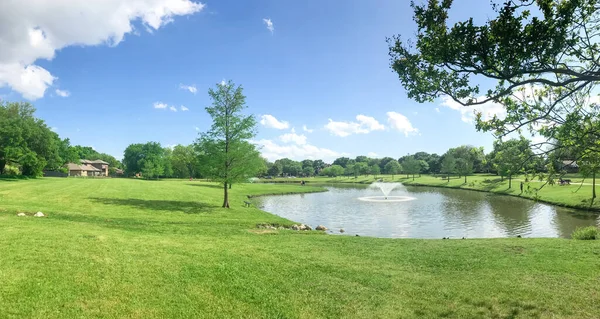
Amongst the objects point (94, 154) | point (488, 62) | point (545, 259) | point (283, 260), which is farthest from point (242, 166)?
point (94, 154)

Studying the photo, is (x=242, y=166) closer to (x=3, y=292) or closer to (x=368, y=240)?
(x=368, y=240)

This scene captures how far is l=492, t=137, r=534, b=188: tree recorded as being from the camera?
8.65 m

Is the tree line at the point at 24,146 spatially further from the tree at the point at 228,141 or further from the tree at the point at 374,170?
the tree at the point at 374,170

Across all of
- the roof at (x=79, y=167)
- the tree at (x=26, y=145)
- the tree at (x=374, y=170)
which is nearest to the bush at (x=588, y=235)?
the tree at (x=26, y=145)

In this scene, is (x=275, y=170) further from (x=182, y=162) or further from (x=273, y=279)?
(x=273, y=279)

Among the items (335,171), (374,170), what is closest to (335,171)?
(335,171)

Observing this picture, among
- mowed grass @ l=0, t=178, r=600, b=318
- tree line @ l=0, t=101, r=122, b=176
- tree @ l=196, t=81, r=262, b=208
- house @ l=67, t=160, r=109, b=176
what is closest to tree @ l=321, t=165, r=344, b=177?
house @ l=67, t=160, r=109, b=176

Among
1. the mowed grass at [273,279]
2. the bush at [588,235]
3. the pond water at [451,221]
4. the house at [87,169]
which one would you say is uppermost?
the house at [87,169]

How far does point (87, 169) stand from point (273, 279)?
443ft

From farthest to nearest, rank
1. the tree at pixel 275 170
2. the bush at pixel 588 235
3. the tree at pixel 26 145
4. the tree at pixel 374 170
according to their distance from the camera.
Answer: the tree at pixel 275 170, the tree at pixel 374 170, the tree at pixel 26 145, the bush at pixel 588 235

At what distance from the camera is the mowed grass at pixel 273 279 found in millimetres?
7625

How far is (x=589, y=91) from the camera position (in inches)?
347

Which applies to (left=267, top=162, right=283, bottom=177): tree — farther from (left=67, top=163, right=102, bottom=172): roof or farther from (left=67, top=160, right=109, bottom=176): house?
(left=67, top=163, right=102, bottom=172): roof

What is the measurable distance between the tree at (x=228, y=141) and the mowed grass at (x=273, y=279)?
17545 mm
